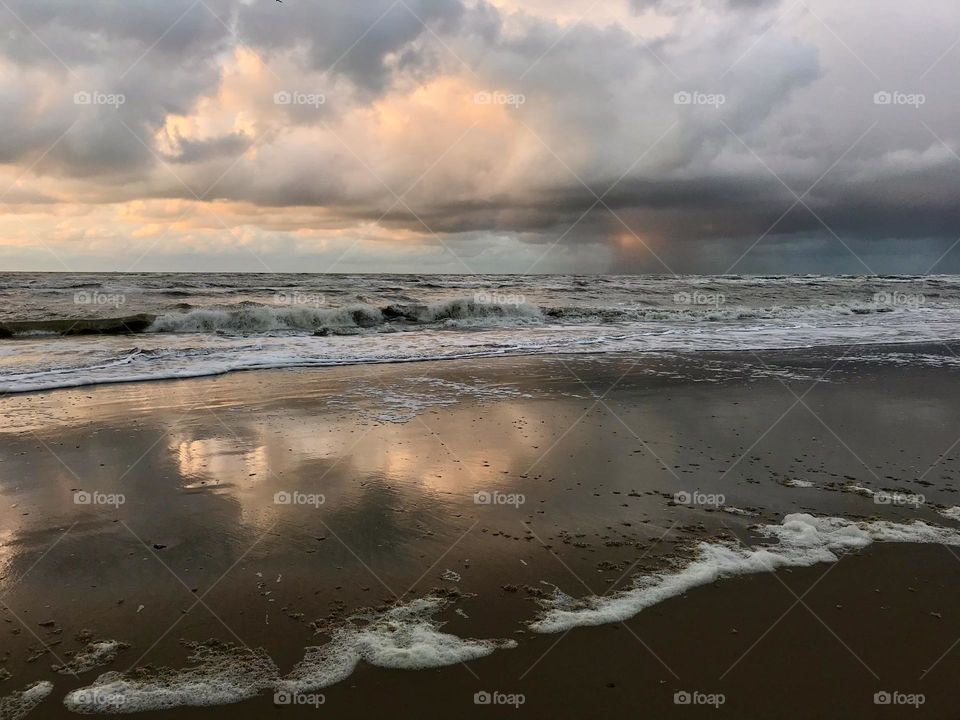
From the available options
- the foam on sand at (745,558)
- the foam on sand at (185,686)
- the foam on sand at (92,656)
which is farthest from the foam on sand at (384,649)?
the foam on sand at (92,656)

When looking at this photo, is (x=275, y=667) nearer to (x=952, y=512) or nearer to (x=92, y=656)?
(x=92, y=656)

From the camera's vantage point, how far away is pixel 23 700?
2943 millimetres

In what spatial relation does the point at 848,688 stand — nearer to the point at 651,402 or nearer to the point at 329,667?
the point at 329,667

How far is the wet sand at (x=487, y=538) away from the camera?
315cm

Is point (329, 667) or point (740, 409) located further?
point (740, 409)

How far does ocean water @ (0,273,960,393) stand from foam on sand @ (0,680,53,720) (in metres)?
9.33

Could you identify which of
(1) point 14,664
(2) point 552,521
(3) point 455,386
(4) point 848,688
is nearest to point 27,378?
(3) point 455,386

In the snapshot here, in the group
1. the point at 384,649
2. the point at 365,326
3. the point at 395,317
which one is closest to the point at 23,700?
the point at 384,649

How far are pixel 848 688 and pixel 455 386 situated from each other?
8185 mm

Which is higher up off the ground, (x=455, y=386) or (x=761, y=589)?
(x=455, y=386)

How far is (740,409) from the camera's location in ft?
29.4

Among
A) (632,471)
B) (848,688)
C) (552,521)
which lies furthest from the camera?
(632,471)

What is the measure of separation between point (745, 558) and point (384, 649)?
106 inches

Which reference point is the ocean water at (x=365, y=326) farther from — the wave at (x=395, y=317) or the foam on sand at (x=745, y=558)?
the foam on sand at (x=745, y=558)
